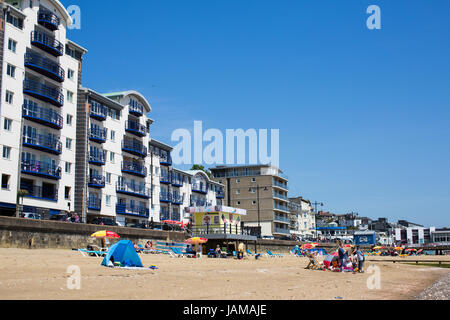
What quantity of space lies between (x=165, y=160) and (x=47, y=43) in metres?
30.1

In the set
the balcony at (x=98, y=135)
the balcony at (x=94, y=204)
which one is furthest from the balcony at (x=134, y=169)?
the balcony at (x=94, y=204)

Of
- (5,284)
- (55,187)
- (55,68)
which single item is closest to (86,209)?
(55,187)

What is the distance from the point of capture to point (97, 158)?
176ft

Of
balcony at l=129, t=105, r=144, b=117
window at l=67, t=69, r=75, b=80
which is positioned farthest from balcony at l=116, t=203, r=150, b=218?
window at l=67, t=69, r=75, b=80

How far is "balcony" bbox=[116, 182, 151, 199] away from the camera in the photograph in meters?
57.9

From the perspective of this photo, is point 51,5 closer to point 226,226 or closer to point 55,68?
point 55,68

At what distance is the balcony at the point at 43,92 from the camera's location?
141ft

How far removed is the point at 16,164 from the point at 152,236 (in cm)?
1471

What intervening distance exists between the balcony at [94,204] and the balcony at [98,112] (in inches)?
360

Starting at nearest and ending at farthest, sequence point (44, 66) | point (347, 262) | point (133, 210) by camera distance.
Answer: point (347, 262), point (44, 66), point (133, 210)

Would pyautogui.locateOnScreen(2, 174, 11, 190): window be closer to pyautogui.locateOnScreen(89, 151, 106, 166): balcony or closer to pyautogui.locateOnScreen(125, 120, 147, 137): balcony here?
pyautogui.locateOnScreen(89, 151, 106, 166): balcony

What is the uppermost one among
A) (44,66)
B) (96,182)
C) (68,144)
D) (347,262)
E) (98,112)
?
(44,66)

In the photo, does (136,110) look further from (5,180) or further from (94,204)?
(5,180)

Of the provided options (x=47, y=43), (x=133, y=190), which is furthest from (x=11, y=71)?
Answer: (x=133, y=190)
